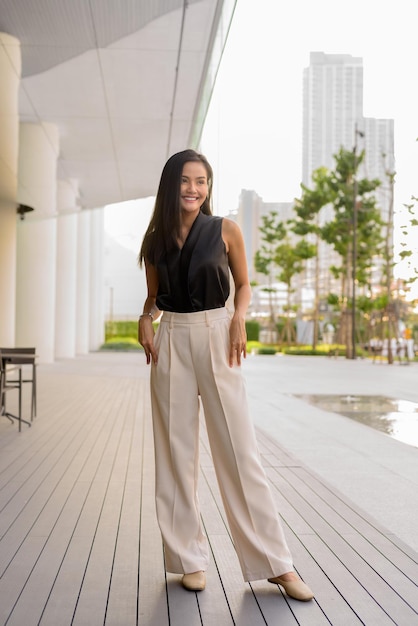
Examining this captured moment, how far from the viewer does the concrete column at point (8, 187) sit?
9.55 meters

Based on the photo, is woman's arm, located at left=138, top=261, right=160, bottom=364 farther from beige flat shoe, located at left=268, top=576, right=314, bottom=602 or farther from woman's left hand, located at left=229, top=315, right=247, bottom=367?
beige flat shoe, located at left=268, top=576, right=314, bottom=602

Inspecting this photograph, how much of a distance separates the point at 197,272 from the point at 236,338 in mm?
244

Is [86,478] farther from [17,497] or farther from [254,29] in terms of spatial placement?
[254,29]

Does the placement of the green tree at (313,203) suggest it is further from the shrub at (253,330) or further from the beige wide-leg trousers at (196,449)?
the beige wide-leg trousers at (196,449)

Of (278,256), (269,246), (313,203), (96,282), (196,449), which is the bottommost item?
(196,449)

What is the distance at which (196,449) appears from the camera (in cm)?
257

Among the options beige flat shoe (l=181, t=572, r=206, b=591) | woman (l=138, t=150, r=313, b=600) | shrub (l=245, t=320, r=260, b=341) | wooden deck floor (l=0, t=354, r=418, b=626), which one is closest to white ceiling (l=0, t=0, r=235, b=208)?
wooden deck floor (l=0, t=354, r=418, b=626)

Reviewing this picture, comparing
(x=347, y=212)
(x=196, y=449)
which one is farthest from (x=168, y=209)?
(x=347, y=212)

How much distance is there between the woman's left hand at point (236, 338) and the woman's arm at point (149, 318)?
0.27 m

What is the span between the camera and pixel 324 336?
121 ft

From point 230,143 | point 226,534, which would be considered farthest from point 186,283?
point 230,143

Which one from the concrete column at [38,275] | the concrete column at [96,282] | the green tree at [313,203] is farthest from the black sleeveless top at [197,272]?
the green tree at [313,203]

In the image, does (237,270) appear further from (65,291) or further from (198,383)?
(65,291)

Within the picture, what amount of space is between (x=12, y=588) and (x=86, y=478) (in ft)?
6.45
